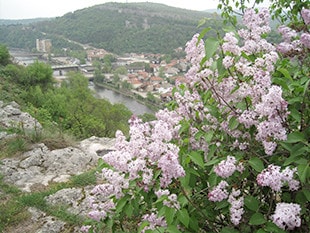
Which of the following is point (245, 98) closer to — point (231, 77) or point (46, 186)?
point (231, 77)

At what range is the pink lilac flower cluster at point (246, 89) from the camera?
2.10 m

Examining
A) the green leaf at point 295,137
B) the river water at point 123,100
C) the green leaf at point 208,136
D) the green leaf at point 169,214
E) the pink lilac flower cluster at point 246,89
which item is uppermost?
the pink lilac flower cluster at point 246,89

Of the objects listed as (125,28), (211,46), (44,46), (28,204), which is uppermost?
(125,28)

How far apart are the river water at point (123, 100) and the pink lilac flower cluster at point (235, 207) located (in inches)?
2059

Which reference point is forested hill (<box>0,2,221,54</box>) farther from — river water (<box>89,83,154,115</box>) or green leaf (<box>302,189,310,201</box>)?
green leaf (<box>302,189,310,201</box>)

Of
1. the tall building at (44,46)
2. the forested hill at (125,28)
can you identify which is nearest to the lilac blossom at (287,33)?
the forested hill at (125,28)

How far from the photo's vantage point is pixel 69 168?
326 inches

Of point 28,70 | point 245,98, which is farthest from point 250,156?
point 28,70

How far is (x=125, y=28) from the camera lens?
5472 inches

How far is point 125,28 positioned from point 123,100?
263 ft

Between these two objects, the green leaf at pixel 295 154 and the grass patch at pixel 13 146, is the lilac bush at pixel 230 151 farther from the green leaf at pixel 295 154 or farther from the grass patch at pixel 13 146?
the grass patch at pixel 13 146

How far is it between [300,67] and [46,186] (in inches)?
238

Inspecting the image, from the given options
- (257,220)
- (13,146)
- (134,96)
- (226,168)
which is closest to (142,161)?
(226,168)

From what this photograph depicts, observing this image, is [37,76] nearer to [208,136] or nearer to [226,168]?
[208,136]
